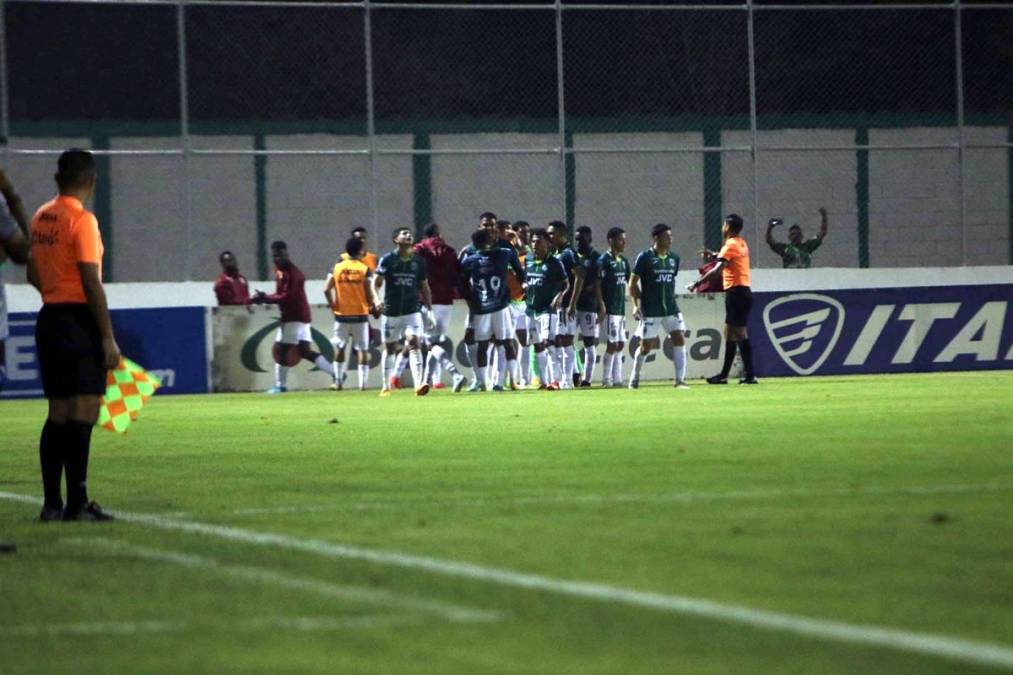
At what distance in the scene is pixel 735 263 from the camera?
2811 centimetres

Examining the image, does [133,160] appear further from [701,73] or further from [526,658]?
[526,658]

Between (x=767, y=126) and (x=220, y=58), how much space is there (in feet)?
37.9

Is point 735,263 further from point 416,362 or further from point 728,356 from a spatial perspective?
point 416,362

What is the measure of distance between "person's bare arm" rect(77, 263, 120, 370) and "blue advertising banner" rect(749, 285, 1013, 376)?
20579mm

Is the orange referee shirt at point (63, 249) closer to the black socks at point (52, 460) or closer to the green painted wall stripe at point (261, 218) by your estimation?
the black socks at point (52, 460)

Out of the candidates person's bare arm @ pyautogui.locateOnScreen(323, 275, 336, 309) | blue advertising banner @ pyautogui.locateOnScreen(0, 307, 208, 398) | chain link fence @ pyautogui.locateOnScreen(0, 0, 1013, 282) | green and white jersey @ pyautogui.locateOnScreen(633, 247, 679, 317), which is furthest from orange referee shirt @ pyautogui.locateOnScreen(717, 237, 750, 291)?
chain link fence @ pyautogui.locateOnScreen(0, 0, 1013, 282)

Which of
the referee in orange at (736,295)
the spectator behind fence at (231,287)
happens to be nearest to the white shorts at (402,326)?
the spectator behind fence at (231,287)

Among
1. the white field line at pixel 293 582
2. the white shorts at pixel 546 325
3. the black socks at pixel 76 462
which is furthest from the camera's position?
the white shorts at pixel 546 325

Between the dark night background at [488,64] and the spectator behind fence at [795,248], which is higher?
the dark night background at [488,64]

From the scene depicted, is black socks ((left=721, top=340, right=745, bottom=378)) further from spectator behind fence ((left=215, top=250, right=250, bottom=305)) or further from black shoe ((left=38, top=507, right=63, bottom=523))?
black shoe ((left=38, top=507, right=63, bottom=523))

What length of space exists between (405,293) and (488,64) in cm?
1729

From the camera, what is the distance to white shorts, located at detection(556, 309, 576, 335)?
95.6ft

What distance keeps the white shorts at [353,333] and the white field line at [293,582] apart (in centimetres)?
2056

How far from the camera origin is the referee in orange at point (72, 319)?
1055cm
